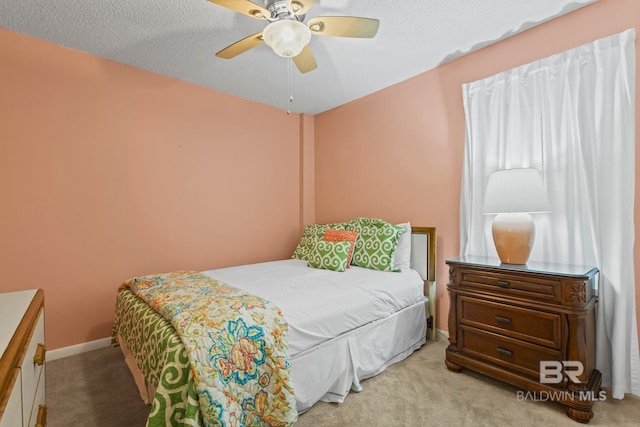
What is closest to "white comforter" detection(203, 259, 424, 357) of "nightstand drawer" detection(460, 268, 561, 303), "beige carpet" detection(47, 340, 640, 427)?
"beige carpet" detection(47, 340, 640, 427)

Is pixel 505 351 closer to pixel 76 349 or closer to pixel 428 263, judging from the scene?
pixel 428 263

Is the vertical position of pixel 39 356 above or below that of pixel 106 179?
below

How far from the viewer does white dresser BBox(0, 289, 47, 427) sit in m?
0.79

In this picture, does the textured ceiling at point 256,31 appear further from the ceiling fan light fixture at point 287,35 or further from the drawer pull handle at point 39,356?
the drawer pull handle at point 39,356

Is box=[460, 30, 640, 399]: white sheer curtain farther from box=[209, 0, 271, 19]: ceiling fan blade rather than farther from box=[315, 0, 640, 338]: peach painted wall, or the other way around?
box=[209, 0, 271, 19]: ceiling fan blade

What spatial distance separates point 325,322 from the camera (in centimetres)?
188

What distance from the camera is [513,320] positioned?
1946 mm

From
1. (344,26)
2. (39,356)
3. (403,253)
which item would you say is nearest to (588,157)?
(403,253)

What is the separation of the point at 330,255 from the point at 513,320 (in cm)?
145

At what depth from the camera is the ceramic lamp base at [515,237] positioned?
203cm

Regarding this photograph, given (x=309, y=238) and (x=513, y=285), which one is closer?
(x=513, y=285)

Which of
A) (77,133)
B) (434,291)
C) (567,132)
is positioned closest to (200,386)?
(434,291)

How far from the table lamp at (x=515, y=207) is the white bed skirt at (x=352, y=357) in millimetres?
895

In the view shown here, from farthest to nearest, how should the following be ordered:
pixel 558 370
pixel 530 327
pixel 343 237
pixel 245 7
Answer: pixel 343 237 → pixel 530 327 → pixel 558 370 → pixel 245 7
